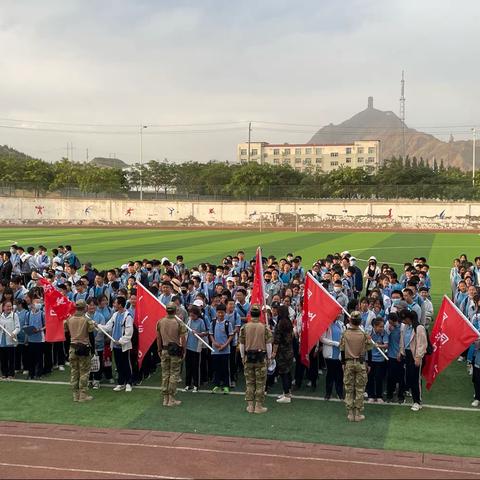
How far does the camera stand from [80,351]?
30.8 feet

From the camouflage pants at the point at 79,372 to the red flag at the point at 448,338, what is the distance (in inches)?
218

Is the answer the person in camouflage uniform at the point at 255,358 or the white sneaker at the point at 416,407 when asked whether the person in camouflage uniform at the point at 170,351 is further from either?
the white sneaker at the point at 416,407

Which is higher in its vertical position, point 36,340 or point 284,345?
point 284,345

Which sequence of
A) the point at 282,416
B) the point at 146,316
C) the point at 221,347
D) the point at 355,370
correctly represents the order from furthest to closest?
the point at 146,316 → the point at 221,347 → the point at 282,416 → the point at 355,370

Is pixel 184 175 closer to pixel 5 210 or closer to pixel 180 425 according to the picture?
pixel 5 210

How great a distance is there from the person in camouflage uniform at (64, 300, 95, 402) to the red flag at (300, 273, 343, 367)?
353cm

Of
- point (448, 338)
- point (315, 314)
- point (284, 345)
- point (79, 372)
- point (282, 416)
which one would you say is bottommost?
point (282, 416)

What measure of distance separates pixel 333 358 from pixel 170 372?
2653 mm

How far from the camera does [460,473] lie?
679cm

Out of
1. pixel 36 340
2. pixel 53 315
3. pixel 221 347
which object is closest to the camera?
pixel 221 347

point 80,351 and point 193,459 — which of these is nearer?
point 193,459

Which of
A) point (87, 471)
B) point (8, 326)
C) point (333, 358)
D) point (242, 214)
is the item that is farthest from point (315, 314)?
point (242, 214)

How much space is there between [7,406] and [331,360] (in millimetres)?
5210

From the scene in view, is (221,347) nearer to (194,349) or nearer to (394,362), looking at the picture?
(194,349)
